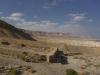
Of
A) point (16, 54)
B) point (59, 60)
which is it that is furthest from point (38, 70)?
point (59, 60)

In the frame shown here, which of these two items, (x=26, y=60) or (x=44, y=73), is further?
(x=26, y=60)

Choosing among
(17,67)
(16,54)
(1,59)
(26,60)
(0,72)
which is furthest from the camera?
(16,54)

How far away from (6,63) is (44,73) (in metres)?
4.36

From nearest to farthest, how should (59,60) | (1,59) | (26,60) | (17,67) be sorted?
(17,67), (1,59), (26,60), (59,60)

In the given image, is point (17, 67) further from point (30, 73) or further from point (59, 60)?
point (59, 60)

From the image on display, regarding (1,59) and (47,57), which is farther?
(47,57)

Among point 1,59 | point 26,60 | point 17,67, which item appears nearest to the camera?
Result: point 17,67

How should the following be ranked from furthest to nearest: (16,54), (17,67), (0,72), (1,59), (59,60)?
(59,60) < (16,54) < (1,59) < (17,67) < (0,72)

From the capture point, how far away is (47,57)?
109 feet

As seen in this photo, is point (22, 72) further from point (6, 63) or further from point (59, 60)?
point (59, 60)

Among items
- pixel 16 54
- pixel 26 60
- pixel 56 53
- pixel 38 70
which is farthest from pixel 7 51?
pixel 38 70

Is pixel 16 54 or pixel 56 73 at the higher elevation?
pixel 16 54

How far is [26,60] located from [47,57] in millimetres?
4485

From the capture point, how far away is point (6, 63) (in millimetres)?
25391
